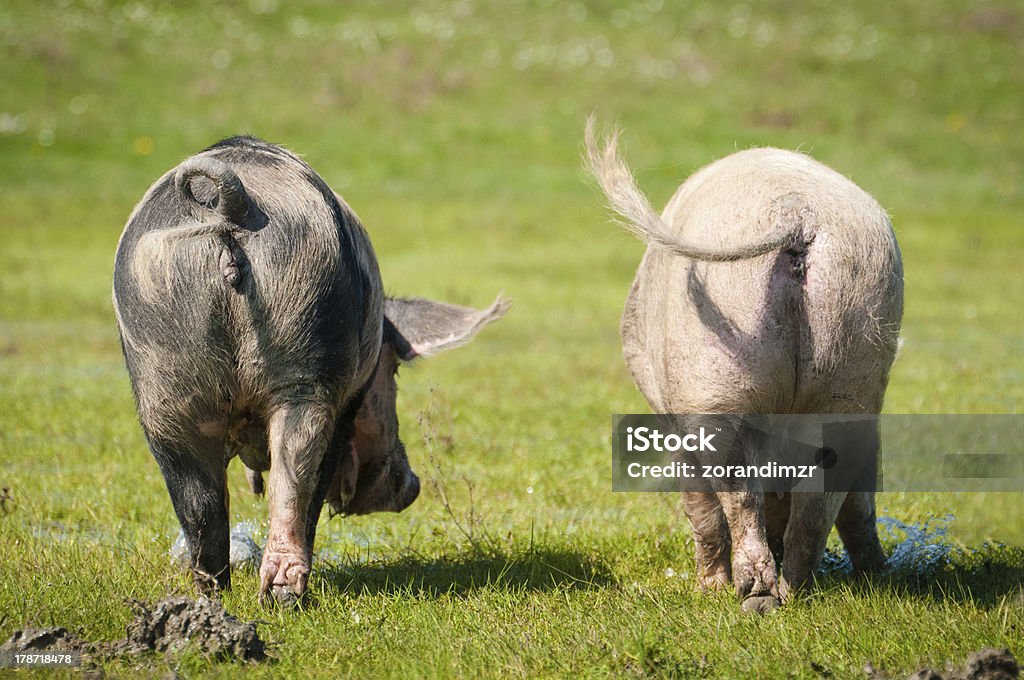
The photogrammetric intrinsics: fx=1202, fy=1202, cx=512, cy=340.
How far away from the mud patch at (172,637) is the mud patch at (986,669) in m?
2.38

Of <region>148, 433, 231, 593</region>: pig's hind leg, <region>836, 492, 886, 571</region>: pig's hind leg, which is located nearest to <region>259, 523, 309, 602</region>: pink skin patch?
<region>148, 433, 231, 593</region>: pig's hind leg

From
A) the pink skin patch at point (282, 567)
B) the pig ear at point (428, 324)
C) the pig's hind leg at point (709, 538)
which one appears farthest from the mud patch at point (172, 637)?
the pig's hind leg at point (709, 538)

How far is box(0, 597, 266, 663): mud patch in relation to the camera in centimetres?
437

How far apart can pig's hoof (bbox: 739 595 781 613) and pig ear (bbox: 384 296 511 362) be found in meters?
1.89

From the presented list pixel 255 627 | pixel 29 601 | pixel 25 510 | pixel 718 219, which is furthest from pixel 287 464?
pixel 25 510

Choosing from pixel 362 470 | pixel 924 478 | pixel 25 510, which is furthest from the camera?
pixel 924 478

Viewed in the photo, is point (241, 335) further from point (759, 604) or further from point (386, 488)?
point (759, 604)

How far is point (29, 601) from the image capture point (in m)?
4.93

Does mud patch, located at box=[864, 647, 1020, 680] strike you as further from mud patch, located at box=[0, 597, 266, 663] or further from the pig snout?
the pig snout

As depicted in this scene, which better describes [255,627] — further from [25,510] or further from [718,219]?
[25,510]

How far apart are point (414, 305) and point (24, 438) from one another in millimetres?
4607

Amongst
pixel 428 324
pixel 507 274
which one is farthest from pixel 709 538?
pixel 507 274

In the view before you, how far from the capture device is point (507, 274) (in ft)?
64.9

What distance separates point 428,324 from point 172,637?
88.4 inches
